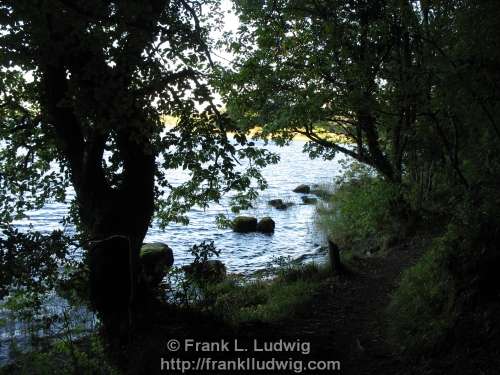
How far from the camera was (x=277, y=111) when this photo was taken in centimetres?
1255

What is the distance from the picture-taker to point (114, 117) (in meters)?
5.06

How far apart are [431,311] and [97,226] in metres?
5.58

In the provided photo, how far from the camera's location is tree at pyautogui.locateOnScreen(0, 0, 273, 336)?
4695 mm

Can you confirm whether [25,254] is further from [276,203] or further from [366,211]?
[276,203]

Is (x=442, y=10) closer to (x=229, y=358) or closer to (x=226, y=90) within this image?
(x=226, y=90)

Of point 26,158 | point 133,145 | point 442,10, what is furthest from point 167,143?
point 442,10

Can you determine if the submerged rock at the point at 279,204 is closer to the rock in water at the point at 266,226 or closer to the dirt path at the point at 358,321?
the rock in water at the point at 266,226

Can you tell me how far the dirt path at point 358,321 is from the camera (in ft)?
18.2

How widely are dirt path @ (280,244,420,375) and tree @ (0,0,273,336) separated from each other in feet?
9.07

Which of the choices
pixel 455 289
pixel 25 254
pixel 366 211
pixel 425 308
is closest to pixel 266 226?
pixel 366 211

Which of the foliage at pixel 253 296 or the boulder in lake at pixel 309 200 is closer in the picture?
the foliage at pixel 253 296

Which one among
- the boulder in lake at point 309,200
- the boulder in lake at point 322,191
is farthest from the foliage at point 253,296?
the boulder in lake at point 322,191

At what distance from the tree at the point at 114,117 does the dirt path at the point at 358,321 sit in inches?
109

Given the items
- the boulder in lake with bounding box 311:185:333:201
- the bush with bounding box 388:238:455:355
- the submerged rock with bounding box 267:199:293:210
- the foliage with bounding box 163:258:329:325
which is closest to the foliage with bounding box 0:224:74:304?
the foliage with bounding box 163:258:329:325
